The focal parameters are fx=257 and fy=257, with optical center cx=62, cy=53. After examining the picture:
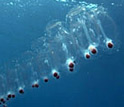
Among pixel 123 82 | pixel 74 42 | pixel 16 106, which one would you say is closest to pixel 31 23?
pixel 74 42

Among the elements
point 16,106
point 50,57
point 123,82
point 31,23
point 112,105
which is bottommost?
point 16,106

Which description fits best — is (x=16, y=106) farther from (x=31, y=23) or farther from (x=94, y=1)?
(x=94, y=1)

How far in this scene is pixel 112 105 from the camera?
4778 cm

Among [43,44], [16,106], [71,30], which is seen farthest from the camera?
[16,106]

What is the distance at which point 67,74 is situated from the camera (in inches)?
448

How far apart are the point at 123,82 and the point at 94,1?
959 inches

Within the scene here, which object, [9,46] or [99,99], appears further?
[99,99]

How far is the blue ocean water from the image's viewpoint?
20250mm

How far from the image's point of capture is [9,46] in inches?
1108

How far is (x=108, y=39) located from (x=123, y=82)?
111ft

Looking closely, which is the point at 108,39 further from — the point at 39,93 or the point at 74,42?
the point at 39,93

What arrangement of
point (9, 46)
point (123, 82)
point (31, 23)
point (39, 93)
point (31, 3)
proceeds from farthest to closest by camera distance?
point (39, 93)
point (123, 82)
point (9, 46)
point (31, 23)
point (31, 3)

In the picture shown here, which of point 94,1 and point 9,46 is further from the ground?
point 94,1

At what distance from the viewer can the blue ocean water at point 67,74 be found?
20.2m
